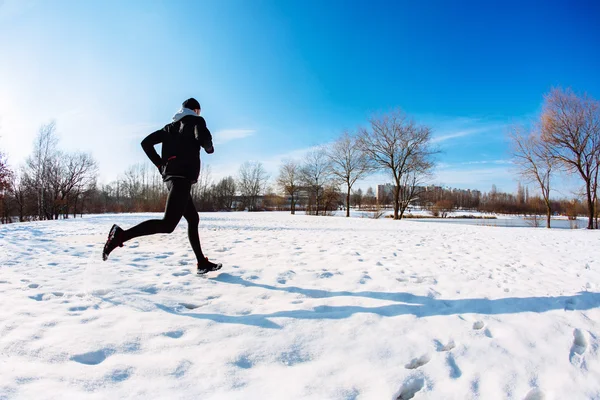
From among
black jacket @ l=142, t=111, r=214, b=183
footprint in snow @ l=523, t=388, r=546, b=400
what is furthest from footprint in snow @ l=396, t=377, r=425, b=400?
black jacket @ l=142, t=111, r=214, b=183

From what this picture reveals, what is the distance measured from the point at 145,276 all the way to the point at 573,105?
20.7m

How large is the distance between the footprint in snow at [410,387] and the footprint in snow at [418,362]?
12cm

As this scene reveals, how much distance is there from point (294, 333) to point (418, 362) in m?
0.78

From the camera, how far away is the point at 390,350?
1.66 meters

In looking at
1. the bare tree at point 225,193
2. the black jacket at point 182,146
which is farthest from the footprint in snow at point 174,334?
the bare tree at point 225,193

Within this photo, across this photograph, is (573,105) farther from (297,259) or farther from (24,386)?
(24,386)

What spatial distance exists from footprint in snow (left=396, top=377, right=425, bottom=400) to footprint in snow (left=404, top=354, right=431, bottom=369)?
0.12 metres

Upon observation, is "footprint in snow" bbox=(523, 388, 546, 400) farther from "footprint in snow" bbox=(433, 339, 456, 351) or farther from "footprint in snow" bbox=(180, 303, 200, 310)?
"footprint in snow" bbox=(180, 303, 200, 310)

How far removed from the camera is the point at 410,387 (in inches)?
54.9

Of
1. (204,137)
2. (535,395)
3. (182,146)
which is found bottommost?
(535,395)

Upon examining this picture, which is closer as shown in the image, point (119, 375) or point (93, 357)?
point (119, 375)

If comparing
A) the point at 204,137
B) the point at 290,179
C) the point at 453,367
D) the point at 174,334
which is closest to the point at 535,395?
the point at 453,367

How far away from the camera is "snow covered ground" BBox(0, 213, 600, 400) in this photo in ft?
4.35

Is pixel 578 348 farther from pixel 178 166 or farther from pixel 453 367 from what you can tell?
pixel 178 166
